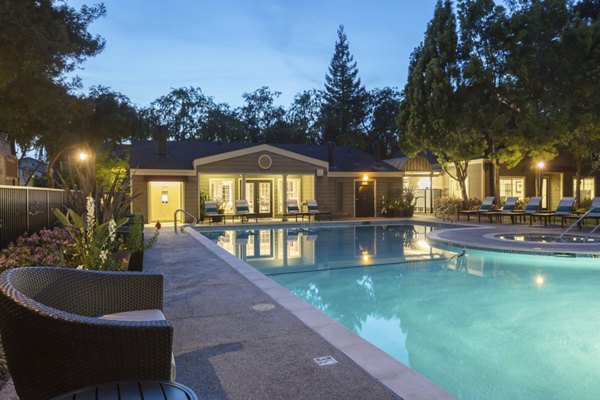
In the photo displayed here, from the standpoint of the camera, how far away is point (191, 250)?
944 cm

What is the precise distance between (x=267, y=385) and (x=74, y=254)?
3.30 meters

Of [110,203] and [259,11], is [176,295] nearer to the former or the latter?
[110,203]

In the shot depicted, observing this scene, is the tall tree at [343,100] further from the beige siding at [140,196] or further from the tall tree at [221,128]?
the beige siding at [140,196]

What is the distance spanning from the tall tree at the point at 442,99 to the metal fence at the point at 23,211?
Result: 1516 cm

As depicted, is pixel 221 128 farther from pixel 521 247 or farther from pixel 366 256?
pixel 521 247

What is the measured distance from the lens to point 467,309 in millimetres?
5992

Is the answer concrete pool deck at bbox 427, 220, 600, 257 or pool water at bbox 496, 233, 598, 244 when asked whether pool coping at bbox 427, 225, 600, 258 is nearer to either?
concrete pool deck at bbox 427, 220, 600, 257

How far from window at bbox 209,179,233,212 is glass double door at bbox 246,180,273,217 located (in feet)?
2.74

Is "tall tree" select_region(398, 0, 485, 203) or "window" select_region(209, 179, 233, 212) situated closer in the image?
"tall tree" select_region(398, 0, 485, 203)

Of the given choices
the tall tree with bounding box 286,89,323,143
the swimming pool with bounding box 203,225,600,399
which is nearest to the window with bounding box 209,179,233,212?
the swimming pool with bounding box 203,225,600,399

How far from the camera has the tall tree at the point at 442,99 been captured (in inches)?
726

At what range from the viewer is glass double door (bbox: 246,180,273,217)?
67.2 ft

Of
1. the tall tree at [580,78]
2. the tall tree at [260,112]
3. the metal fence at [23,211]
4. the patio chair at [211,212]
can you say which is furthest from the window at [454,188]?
the tall tree at [260,112]

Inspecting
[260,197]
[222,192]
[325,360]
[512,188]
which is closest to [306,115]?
[260,197]
